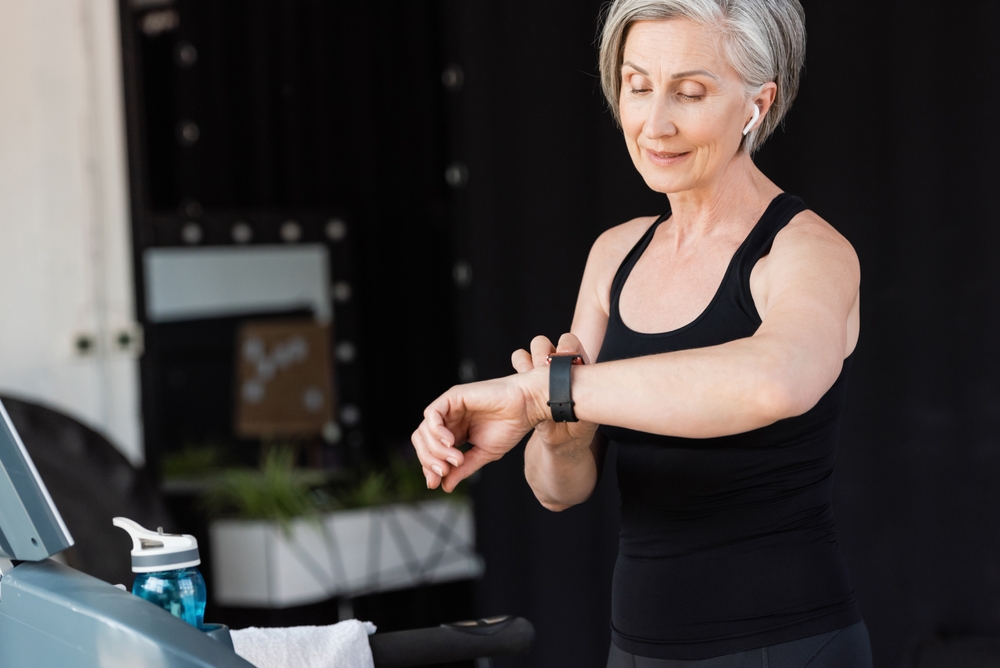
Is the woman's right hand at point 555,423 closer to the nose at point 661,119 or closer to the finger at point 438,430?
the finger at point 438,430

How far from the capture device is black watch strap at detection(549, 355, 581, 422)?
41.4 inches

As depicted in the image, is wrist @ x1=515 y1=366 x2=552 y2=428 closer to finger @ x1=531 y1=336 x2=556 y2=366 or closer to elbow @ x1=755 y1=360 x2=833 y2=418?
finger @ x1=531 y1=336 x2=556 y2=366

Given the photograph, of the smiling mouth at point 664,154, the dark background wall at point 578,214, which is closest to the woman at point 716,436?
the smiling mouth at point 664,154

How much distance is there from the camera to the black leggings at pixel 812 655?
1.22 metres

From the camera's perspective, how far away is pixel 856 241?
2.72 meters

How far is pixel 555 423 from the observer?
1.26 metres

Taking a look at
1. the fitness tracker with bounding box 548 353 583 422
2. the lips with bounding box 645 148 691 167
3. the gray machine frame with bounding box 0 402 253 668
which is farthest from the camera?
the lips with bounding box 645 148 691 167

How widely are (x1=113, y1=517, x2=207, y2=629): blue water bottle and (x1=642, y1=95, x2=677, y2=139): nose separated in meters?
0.64

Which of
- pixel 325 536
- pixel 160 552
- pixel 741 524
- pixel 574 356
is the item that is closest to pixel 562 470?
pixel 741 524

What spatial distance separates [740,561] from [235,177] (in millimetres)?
3262

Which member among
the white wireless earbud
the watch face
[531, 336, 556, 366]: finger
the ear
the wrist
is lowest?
the wrist

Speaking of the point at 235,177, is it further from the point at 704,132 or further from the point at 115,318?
the point at 704,132

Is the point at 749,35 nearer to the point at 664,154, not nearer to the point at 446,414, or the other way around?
the point at 664,154

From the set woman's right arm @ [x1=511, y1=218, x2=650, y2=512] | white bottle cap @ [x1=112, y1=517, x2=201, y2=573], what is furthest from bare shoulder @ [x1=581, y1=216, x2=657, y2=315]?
white bottle cap @ [x1=112, y1=517, x2=201, y2=573]
